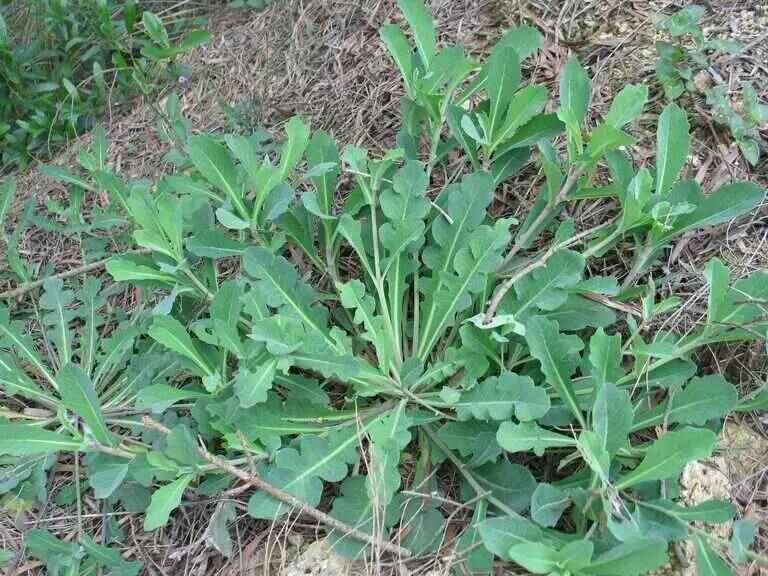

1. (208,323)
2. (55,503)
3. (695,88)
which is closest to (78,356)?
(55,503)

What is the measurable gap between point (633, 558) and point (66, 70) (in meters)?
3.18

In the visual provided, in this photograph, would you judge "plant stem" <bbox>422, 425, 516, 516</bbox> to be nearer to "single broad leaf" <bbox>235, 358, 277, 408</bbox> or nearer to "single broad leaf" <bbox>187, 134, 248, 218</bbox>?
"single broad leaf" <bbox>235, 358, 277, 408</bbox>

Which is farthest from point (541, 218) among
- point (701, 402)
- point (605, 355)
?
point (701, 402)

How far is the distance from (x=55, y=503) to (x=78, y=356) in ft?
1.67

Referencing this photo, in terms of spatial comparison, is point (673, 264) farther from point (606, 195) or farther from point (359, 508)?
point (359, 508)

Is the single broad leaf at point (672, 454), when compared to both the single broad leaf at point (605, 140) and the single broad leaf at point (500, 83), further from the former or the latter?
the single broad leaf at point (500, 83)

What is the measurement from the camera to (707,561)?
4.68ft

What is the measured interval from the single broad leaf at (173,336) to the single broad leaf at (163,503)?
32 centimetres

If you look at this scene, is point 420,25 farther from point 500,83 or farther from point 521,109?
point 521,109

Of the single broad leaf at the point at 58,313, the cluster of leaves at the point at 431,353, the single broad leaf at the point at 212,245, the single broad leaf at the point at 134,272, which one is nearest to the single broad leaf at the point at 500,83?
the cluster of leaves at the point at 431,353

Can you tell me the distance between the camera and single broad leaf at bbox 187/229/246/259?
197 cm

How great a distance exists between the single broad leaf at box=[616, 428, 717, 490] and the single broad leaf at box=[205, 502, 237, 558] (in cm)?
93

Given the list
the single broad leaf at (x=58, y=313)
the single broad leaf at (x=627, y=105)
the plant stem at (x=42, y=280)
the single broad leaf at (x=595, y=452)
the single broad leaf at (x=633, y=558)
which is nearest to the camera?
the single broad leaf at (x=633, y=558)

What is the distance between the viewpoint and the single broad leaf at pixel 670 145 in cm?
187
